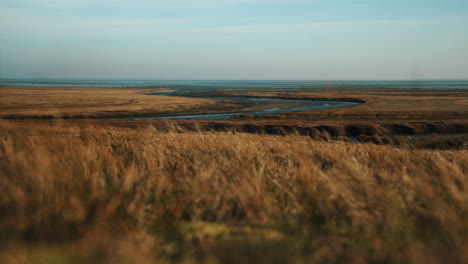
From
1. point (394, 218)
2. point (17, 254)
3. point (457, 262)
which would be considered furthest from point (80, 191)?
point (457, 262)

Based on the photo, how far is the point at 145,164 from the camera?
18.8 feet

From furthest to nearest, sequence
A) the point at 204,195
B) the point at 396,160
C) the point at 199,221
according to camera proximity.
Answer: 1. the point at 396,160
2. the point at 204,195
3. the point at 199,221

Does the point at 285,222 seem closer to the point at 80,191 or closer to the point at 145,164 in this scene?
the point at 80,191

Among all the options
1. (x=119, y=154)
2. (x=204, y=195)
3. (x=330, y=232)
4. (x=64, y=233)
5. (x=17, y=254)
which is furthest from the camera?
(x=119, y=154)

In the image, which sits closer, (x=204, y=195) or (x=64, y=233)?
(x=64, y=233)

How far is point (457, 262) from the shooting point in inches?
105

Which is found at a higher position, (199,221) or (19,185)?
(19,185)

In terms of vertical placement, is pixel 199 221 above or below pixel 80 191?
below

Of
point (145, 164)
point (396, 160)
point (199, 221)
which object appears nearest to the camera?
point (199, 221)

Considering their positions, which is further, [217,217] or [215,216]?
[215,216]

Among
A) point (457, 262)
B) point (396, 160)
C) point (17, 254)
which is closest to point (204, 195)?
point (17, 254)

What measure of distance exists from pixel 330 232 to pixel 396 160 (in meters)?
5.11

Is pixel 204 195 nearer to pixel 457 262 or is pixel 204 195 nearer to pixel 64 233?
pixel 64 233

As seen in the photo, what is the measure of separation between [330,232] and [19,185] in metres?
3.41
